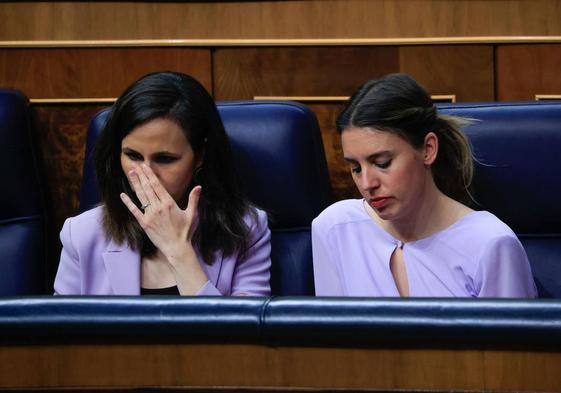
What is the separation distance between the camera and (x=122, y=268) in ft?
3.56

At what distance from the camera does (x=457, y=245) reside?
1.02m

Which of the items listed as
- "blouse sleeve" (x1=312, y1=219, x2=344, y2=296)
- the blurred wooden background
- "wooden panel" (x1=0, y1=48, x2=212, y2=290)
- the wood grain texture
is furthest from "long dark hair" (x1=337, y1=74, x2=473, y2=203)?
the wood grain texture

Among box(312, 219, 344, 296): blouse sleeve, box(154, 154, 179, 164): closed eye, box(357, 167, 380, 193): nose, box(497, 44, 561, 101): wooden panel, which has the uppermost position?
box(497, 44, 561, 101): wooden panel

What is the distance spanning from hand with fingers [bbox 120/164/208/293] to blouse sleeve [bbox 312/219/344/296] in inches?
5.3

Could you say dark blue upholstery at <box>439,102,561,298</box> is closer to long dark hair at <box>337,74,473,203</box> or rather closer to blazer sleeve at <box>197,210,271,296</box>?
long dark hair at <box>337,74,473,203</box>

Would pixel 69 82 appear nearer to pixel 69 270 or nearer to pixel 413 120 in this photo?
pixel 69 270

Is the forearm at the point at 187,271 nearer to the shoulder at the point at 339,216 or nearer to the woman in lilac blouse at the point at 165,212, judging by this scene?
the woman in lilac blouse at the point at 165,212

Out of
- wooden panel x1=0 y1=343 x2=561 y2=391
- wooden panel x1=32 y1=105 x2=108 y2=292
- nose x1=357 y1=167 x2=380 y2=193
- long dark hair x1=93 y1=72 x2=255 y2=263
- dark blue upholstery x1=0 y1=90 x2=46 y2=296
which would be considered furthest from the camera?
wooden panel x1=32 y1=105 x2=108 y2=292

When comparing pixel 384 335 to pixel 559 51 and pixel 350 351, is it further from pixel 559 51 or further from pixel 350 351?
pixel 559 51

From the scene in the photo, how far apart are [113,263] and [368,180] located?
0.32m

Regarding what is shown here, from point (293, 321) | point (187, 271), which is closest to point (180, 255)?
point (187, 271)

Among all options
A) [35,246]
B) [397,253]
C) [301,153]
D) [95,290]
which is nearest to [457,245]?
[397,253]

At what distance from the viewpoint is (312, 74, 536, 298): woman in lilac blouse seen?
0.98m

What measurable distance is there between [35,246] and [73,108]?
213mm
